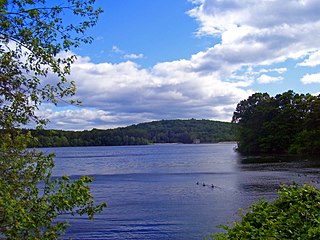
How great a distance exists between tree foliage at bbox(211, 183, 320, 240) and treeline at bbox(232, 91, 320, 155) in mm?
64995

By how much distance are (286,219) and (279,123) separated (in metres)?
80.2

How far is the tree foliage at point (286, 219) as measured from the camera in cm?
589

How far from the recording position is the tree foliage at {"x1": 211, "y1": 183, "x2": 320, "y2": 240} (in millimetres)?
5886

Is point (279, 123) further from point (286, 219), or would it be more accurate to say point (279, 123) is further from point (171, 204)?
point (286, 219)

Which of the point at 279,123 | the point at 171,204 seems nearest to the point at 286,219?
the point at 171,204

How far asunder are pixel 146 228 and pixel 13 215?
17111mm

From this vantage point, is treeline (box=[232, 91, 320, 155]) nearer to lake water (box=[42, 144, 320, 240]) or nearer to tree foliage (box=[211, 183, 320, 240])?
lake water (box=[42, 144, 320, 240])

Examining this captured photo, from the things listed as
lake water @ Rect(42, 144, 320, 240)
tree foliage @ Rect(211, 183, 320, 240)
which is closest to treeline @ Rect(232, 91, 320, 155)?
lake water @ Rect(42, 144, 320, 240)

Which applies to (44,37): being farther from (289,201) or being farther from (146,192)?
(146,192)

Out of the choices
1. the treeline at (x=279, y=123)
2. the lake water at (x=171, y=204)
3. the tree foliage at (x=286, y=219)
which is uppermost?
the treeline at (x=279, y=123)

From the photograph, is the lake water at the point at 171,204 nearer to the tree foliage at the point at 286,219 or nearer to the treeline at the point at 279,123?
the tree foliage at the point at 286,219

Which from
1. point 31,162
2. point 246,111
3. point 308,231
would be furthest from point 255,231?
point 246,111

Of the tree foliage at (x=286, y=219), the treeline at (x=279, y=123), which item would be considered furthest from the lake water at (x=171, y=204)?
the treeline at (x=279, y=123)

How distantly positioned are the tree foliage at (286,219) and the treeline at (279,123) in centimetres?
6499
